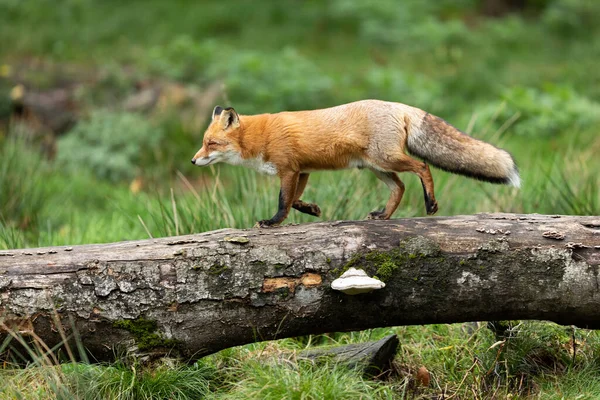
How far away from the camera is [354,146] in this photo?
5152 millimetres

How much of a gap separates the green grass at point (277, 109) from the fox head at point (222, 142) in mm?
993

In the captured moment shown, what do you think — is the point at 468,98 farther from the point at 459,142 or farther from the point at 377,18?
the point at 459,142

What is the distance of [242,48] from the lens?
55.8 ft

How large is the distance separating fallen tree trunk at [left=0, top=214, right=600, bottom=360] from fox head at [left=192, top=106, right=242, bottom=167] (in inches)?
41.1

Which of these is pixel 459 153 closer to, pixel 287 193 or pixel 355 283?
pixel 287 193

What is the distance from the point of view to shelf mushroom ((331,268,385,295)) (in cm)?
424

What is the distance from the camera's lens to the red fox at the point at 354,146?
5.03 metres

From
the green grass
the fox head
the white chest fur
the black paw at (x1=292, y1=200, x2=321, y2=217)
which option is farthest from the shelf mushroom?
the fox head

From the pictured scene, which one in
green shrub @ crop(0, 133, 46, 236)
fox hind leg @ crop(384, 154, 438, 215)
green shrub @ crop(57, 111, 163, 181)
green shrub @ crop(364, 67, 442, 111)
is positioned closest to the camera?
fox hind leg @ crop(384, 154, 438, 215)

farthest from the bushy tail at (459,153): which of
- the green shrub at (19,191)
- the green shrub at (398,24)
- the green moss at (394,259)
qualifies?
the green shrub at (398,24)

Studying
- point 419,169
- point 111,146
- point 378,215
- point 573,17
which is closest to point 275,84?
point 111,146

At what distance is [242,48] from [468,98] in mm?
5560

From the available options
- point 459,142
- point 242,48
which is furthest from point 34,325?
point 242,48

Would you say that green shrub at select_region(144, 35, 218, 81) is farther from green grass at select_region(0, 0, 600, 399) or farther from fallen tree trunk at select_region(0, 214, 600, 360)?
fallen tree trunk at select_region(0, 214, 600, 360)
